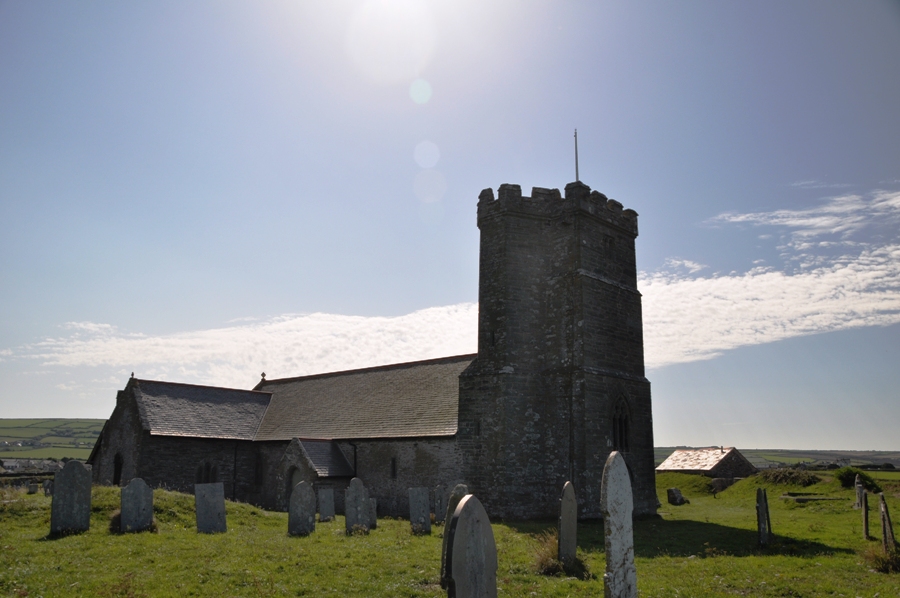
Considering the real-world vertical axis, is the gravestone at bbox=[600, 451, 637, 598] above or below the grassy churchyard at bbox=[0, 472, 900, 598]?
above

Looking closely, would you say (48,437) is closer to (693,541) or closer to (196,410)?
(196,410)

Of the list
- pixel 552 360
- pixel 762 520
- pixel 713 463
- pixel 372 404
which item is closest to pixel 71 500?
pixel 552 360

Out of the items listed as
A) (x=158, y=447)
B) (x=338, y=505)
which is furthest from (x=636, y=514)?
(x=158, y=447)

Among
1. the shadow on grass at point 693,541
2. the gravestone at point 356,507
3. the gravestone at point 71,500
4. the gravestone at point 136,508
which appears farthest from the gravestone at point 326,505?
the gravestone at point 71,500

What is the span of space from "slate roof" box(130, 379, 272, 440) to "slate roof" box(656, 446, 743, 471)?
25.8m

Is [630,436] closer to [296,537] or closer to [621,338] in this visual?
[621,338]

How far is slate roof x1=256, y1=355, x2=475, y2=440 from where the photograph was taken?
82.7ft

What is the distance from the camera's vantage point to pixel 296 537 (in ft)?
50.3

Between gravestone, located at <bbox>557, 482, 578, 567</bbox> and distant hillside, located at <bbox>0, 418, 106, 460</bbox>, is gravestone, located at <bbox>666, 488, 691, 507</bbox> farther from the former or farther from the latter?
distant hillside, located at <bbox>0, 418, 106, 460</bbox>

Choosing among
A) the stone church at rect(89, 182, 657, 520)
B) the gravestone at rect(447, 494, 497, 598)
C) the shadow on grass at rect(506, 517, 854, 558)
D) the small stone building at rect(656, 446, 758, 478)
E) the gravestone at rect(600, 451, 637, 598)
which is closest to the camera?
the gravestone at rect(447, 494, 497, 598)

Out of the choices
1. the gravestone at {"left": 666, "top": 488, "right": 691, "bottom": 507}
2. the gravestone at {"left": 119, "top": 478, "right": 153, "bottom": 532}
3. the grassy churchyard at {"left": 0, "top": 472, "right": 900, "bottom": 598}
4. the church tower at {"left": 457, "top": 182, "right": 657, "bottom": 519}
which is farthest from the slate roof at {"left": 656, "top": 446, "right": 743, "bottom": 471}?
Result: the gravestone at {"left": 119, "top": 478, "right": 153, "bottom": 532}

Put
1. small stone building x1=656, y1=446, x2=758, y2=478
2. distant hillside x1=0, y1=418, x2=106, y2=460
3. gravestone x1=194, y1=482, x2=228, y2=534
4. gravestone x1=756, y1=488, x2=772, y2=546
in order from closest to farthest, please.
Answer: gravestone x1=756, y1=488, x2=772, y2=546 < gravestone x1=194, y1=482, x2=228, y2=534 < small stone building x1=656, y1=446, x2=758, y2=478 < distant hillside x1=0, y1=418, x2=106, y2=460

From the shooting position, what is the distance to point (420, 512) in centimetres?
1659

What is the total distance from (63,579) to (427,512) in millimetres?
9034
